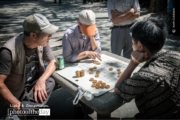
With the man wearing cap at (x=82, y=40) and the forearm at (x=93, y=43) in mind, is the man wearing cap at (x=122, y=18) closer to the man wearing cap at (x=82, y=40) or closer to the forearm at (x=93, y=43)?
the man wearing cap at (x=82, y=40)

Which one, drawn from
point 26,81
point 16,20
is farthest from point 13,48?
point 16,20

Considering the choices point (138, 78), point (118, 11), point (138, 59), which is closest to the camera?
point (138, 78)

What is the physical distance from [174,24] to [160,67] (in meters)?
5.92

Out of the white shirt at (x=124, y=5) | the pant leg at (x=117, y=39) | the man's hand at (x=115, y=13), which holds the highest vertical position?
the white shirt at (x=124, y=5)

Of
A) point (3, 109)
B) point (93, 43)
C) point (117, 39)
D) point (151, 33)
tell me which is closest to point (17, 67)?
point (3, 109)

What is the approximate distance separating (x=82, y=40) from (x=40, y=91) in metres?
1.10

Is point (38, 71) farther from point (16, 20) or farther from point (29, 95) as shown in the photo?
point (16, 20)

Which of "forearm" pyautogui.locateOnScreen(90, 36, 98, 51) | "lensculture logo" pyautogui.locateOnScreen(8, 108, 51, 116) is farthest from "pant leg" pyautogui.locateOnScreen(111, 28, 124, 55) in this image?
"lensculture logo" pyautogui.locateOnScreen(8, 108, 51, 116)

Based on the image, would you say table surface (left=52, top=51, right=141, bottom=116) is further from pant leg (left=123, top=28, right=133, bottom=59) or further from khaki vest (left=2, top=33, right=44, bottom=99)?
pant leg (left=123, top=28, right=133, bottom=59)

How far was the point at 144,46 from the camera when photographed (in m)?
1.79

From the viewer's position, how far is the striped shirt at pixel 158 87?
166cm

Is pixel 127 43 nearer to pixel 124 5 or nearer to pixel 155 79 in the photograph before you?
pixel 124 5

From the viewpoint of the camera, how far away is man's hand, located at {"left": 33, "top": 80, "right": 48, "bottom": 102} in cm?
222

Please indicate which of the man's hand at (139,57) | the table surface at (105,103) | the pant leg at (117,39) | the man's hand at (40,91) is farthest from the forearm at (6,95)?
the pant leg at (117,39)
